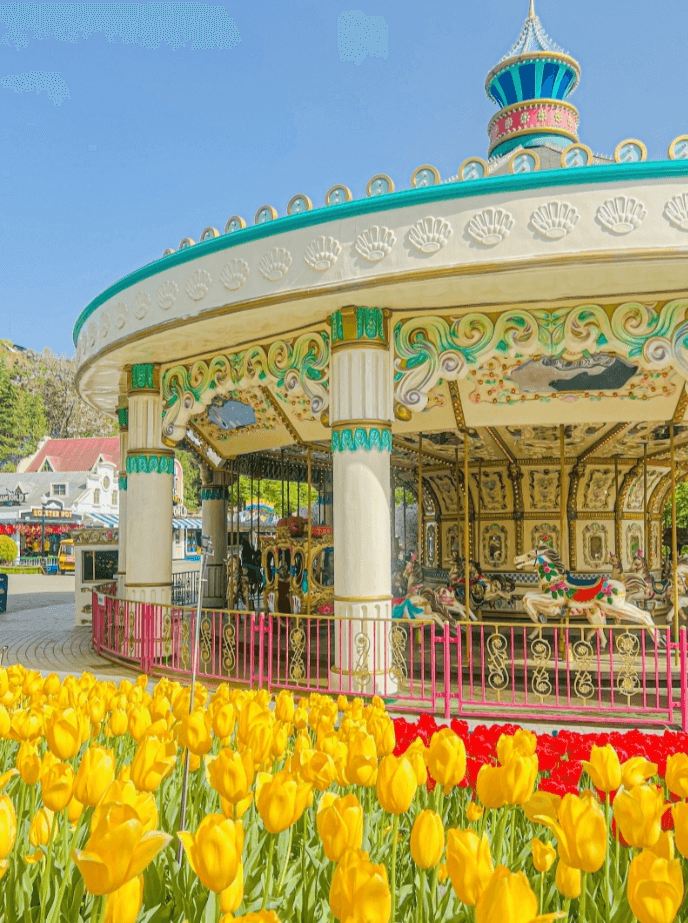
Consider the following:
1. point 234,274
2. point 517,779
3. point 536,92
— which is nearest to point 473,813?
point 517,779

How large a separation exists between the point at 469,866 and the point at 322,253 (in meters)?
5.77

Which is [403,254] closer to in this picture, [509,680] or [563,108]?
[509,680]

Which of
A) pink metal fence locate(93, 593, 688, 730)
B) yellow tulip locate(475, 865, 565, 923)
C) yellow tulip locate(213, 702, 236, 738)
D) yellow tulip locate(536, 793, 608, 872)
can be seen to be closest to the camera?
yellow tulip locate(475, 865, 565, 923)

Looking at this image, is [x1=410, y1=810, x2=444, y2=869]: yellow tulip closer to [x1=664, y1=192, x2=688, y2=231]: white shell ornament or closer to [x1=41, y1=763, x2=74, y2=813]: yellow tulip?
[x1=41, y1=763, x2=74, y2=813]: yellow tulip

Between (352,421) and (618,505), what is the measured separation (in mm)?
5621

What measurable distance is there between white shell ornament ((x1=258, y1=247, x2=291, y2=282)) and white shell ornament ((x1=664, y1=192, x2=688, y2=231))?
3101 mm

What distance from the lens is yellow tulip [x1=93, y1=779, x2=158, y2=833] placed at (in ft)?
3.84

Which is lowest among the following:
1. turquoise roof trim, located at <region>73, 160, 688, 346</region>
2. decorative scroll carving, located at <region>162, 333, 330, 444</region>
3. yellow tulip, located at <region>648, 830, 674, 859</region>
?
yellow tulip, located at <region>648, 830, 674, 859</region>

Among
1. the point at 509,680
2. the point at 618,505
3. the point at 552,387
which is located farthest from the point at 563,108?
the point at 509,680

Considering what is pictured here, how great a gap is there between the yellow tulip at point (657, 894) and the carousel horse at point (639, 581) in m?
8.30

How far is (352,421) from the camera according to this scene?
6652 mm

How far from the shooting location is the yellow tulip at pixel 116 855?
1.01 meters

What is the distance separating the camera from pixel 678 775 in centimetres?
171

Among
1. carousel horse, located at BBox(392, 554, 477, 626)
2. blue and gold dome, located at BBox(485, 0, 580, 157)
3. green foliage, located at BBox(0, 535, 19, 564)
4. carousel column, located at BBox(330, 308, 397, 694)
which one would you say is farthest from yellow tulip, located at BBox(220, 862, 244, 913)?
green foliage, located at BBox(0, 535, 19, 564)
